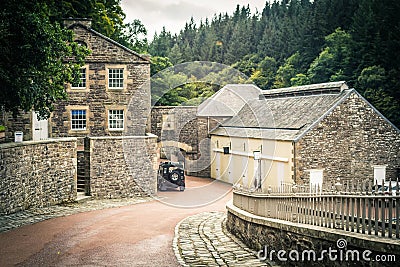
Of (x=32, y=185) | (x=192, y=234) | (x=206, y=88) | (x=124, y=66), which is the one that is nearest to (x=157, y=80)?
(x=206, y=88)

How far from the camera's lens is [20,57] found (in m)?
16.4

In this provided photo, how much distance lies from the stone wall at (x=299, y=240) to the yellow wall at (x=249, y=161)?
10.8 metres

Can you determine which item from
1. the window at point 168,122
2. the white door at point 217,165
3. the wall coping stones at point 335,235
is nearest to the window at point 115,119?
the window at point 168,122

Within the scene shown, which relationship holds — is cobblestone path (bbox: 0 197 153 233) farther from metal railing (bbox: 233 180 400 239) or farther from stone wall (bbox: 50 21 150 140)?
metal railing (bbox: 233 180 400 239)

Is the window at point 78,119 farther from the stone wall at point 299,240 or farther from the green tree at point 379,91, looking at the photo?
the green tree at point 379,91

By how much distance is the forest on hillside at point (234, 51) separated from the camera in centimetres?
1652

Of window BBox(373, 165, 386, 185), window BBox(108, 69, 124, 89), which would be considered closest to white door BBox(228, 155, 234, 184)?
window BBox(108, 69, 124, 89)

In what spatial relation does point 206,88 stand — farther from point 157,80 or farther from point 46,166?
point 46,166

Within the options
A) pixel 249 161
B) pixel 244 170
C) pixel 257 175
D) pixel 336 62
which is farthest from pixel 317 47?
pixel 257 175

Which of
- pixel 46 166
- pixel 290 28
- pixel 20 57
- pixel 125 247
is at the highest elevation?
pixel 290 28

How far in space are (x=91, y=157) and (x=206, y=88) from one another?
3466 centimetres

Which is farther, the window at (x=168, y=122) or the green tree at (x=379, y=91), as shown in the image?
the green tree at (x=379, y=91)

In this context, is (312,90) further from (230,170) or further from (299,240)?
(299,240)

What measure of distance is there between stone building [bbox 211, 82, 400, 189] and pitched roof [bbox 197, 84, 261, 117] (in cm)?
772
